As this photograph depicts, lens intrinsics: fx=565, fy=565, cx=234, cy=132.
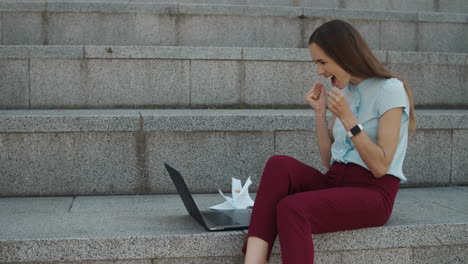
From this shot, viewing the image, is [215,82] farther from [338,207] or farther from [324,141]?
[338,207]

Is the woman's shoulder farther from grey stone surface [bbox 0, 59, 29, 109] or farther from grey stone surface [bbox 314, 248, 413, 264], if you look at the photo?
grey stone surface [bbox 0, 59, 29, 109]

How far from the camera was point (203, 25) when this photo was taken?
582 cm

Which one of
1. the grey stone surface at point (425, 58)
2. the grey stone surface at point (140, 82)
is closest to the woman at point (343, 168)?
the grey stone surface at point (140, 82)

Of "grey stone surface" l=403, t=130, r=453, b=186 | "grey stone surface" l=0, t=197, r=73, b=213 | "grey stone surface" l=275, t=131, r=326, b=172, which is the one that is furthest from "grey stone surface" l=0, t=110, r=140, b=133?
"grey stone surface" l=403, t=130, r=453, b=186

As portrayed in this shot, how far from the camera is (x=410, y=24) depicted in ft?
20.3

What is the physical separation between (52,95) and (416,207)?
117 inches

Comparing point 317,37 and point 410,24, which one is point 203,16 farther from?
point 317,37

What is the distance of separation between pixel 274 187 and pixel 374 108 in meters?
0.67

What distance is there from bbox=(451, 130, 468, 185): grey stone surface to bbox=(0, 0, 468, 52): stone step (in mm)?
2041

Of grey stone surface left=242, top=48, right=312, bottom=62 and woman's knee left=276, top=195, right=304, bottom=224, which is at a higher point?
grey stone surface left=242, top=48, right=312, bottom=62

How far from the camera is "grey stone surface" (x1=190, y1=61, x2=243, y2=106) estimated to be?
4832mm

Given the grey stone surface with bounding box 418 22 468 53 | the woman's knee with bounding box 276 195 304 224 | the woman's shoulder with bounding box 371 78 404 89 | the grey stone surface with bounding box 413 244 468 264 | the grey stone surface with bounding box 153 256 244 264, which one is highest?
the grey stone surface with bounding box 418 22 468 53

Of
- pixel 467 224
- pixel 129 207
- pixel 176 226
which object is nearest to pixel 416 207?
pixel 467 224

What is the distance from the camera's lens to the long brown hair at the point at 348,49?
2.86 m
